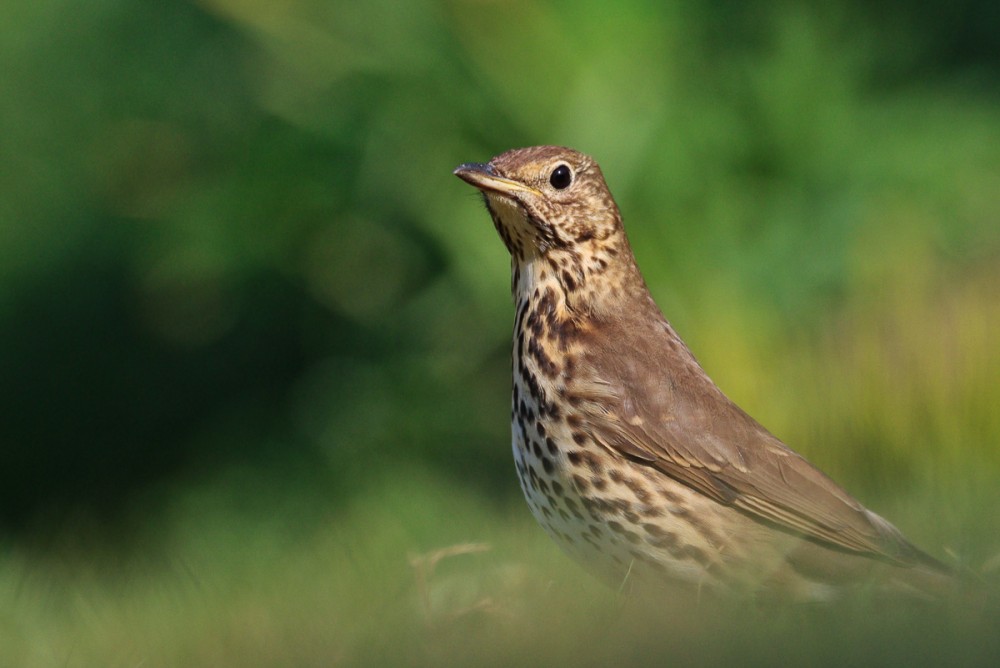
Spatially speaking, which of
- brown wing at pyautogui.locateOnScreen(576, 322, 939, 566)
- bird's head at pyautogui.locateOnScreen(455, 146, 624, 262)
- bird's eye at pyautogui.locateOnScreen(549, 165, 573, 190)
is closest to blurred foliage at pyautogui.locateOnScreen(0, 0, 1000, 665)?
brown wing at pyautogui.locateOnScreen(576, 322, 939, 566)

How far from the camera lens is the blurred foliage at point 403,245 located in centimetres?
351

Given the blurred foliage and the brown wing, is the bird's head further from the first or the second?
the blurred foliage

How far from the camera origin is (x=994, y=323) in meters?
3.22

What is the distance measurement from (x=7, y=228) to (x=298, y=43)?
1377 millimetres

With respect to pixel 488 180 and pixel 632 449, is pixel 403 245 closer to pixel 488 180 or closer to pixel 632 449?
pixel 488 180

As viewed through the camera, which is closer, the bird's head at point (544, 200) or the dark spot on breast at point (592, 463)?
the dark spot on breast at point (592, 463)

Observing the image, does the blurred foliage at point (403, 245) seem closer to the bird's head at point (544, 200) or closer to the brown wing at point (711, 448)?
the brown wing at point (711, 448)

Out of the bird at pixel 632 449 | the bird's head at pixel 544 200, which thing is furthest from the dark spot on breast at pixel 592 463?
the bird's head at pixel 544 200

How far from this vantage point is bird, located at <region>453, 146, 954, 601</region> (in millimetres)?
2451

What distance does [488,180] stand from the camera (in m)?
2.77

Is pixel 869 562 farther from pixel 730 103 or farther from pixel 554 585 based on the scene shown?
pixel 730 103

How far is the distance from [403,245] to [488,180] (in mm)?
1776

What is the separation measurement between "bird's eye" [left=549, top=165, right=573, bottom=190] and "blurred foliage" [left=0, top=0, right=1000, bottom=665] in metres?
0.73

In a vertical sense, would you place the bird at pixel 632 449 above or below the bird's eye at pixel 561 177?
below
